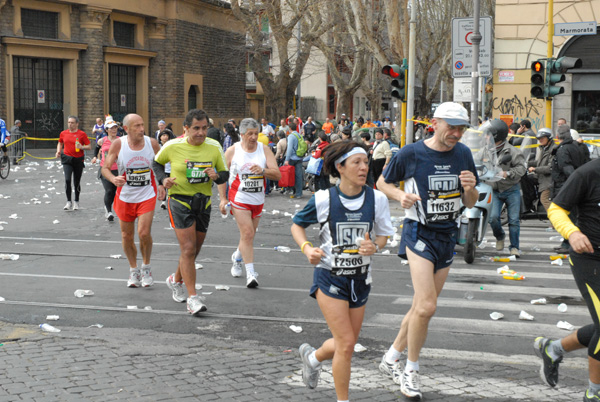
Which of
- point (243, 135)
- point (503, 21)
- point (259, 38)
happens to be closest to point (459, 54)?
point (503, 21)

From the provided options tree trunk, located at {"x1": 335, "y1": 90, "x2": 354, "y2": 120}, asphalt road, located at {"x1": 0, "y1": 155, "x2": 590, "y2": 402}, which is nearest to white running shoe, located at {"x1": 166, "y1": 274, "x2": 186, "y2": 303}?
asphalt road, located at {"x1": 0, "y1": 155, "x2": 590, "y2": 402}

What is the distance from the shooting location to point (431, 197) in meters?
5.50

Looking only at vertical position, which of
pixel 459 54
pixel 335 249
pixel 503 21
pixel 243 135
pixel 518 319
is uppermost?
pixel 503 21

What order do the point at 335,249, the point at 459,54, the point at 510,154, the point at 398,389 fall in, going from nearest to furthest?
the point at 335,249 < the point at 398,389 < the point at 510,154 < the point at 459,54

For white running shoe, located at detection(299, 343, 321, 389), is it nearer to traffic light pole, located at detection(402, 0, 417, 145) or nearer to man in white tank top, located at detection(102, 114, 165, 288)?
man in white tank top, located at detection(102, 114, 165, 288)

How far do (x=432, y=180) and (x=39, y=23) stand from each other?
31821 millimetres

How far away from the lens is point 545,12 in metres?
23.0

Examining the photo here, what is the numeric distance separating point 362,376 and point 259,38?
30.8 m

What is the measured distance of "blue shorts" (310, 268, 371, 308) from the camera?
477cm

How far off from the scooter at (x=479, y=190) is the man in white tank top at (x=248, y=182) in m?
2.69

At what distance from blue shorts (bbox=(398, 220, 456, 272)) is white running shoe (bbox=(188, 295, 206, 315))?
8.56 feet

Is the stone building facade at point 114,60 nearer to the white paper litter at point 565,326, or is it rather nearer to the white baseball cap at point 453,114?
the white paper litter at point 565,326

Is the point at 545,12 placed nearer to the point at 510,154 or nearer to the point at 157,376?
the point at 510,154

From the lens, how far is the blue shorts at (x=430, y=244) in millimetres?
5406
